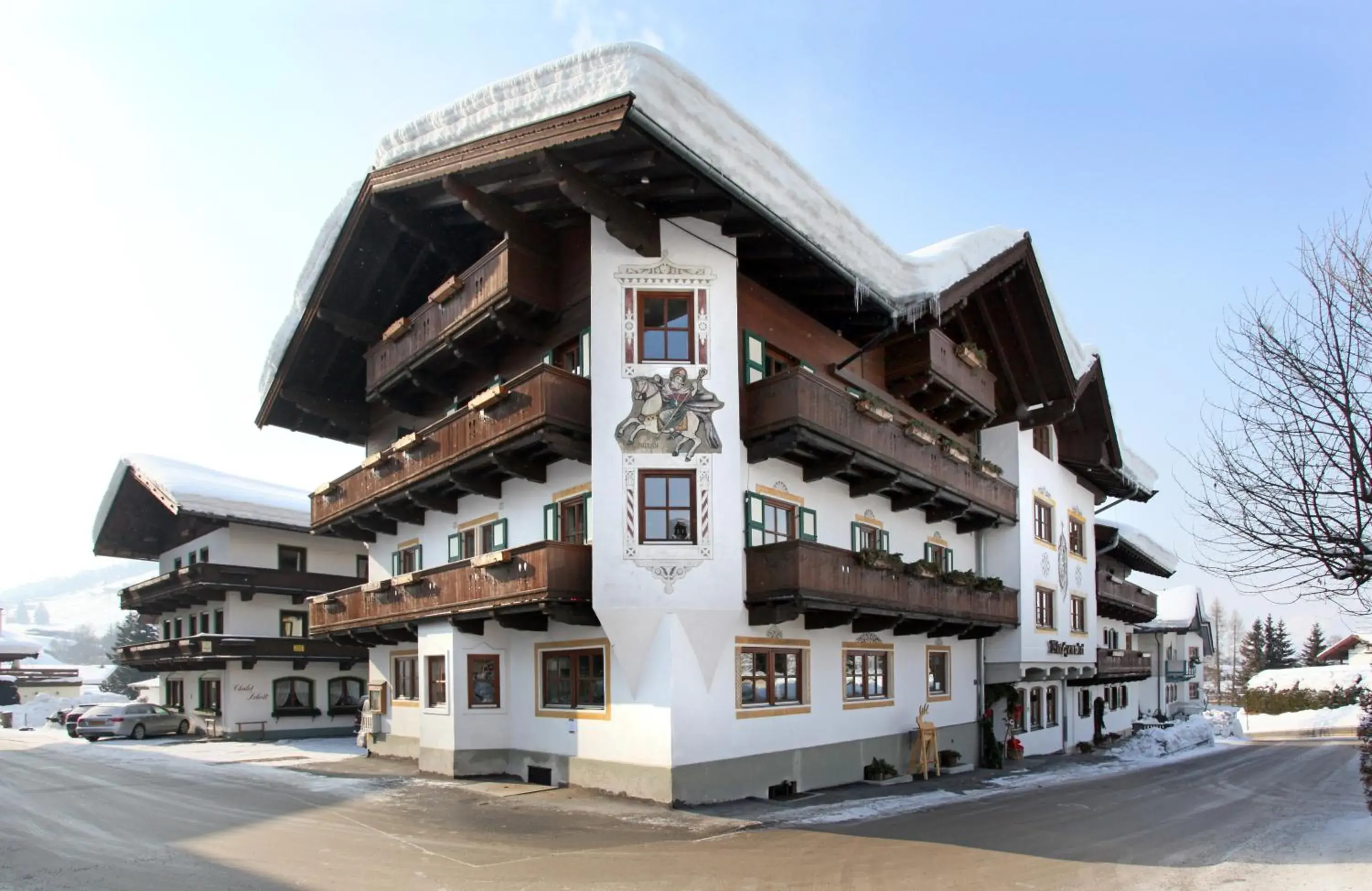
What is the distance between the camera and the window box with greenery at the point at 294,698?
39.0 metres

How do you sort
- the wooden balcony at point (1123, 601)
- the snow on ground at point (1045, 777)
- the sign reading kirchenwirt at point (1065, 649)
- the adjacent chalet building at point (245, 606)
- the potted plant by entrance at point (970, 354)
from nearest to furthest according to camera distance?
the snow on ground at point (1045, 777)
the potted plant by entrance at point (970, 354)
the sign reading kirchenwirt at point (1065, 649)
the adjacent chalet building at point (245, 606)
the wooden balcony at point (1123, 601)

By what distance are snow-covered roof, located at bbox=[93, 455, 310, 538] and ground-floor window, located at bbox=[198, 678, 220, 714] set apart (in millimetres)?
6904

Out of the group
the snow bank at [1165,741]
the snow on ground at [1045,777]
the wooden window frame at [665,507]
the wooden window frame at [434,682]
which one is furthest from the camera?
the snow bank at [1165,741]

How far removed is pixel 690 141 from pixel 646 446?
5.60m

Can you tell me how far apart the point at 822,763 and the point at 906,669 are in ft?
17.2

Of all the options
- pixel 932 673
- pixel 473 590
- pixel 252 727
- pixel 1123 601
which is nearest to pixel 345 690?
pixel 252 727

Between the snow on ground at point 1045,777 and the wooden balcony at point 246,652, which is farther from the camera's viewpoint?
the wooden balcony at point 246,652

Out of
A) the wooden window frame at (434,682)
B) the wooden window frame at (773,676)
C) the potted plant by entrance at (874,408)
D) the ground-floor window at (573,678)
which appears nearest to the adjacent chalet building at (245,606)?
the wooden window frame at (434,682)

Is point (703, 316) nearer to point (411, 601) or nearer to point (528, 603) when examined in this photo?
point (528, 603)

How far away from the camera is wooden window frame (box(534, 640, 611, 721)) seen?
1964cm

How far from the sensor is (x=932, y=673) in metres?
27.6

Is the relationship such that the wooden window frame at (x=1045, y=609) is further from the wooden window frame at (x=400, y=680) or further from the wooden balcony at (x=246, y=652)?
the wooden balcony at (x=246, y=652)

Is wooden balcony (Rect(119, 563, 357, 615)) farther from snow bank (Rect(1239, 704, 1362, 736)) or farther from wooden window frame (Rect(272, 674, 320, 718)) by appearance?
snow bank (Rect(1239, 704, 1362, 736))

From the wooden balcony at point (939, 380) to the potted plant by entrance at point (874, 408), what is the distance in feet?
12.4
